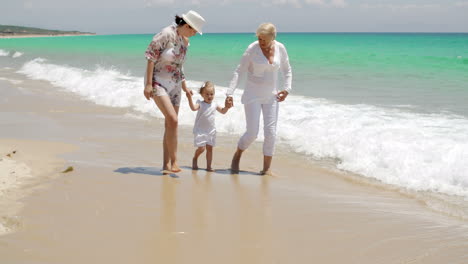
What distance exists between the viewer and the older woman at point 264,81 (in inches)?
219

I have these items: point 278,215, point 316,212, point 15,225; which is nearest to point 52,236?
point 15,225

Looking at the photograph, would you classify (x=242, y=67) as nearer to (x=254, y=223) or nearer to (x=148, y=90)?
(x=148, y=90)

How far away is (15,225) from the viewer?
363 cm

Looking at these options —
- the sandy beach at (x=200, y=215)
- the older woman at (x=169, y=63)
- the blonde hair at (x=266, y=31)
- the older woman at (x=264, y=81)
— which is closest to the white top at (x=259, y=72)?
the older woman at (x=264, y=81)

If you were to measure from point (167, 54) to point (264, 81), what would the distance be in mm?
1140

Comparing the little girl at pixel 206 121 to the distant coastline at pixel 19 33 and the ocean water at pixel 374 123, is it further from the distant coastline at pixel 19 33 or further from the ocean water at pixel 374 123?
the distant coastline at pixel 19 33

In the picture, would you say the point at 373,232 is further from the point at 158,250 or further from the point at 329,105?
the point at 329,105

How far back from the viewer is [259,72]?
5621 millimetres

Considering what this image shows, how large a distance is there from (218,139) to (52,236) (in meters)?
5.01

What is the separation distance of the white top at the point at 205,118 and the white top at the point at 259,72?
0.29 meters

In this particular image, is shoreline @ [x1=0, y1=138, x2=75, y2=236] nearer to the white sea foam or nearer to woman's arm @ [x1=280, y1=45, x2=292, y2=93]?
woman's arm @ [x1=280, y1=45, x2=292, y2=93]

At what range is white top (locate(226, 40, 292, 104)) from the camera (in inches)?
219

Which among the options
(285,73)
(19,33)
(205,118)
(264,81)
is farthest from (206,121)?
(19,33)

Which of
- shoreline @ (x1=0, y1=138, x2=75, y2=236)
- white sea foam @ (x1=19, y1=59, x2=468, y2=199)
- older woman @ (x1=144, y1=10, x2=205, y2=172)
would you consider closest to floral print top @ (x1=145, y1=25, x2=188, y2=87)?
older woman @ (x1=144, y1=10, x2=205, y2=172)
